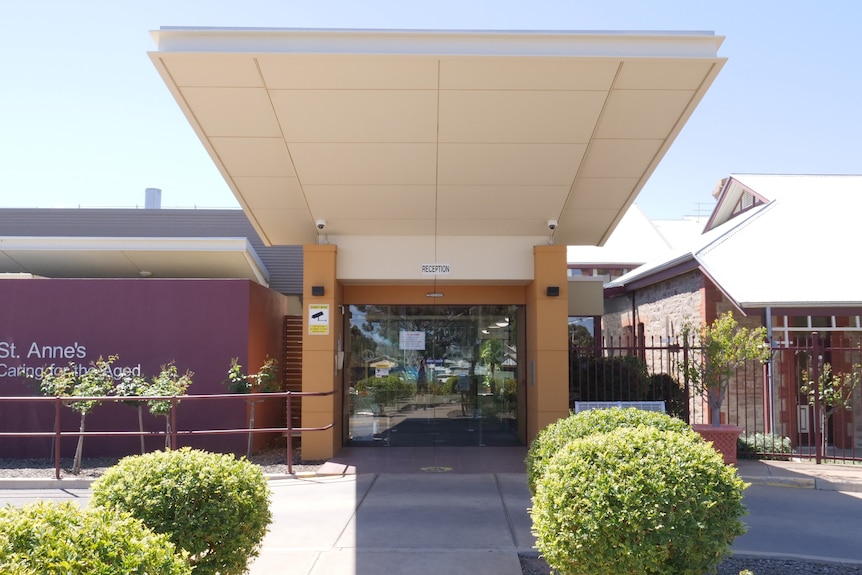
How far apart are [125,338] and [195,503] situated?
29.0 feet

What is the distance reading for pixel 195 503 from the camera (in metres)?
4.56

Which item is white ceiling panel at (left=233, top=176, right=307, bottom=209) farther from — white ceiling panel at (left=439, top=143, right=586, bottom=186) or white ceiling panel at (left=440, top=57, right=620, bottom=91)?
white ceiling panel at (left=440, top=57, right=620, bottom=91)

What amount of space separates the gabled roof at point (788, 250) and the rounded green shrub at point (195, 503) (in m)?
10.5

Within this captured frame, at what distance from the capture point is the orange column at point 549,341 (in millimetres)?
11781

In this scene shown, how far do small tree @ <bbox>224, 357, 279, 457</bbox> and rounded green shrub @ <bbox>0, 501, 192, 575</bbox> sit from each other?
871cm

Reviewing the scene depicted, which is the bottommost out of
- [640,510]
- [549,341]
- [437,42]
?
[640,510]

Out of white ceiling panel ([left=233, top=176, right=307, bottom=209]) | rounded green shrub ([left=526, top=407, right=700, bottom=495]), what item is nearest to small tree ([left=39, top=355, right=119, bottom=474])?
white ceiling panel ([left=233, top=176, right=307, bottom=209])

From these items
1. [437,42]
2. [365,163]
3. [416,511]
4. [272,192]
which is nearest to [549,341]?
[365,163]

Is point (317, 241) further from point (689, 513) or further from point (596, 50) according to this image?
point (689, 513)

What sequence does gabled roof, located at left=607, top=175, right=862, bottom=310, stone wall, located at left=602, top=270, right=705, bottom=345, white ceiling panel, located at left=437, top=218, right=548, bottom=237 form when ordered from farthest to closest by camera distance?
stone wall, located at left=602, top=270, right=705, bottom=345 → gabled roof, located at left=607, top=175, right=862, bottom=310 → white ceiling panel, located at left=437, top=218, right=548, bottom=237

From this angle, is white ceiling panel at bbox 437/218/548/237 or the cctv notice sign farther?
the cctv notice sign

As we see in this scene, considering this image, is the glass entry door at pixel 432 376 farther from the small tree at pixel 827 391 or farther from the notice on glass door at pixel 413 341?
the small tree at pixel 827 391

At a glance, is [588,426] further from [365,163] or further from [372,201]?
[372,201]

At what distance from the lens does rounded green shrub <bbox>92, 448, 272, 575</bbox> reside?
445 cm
